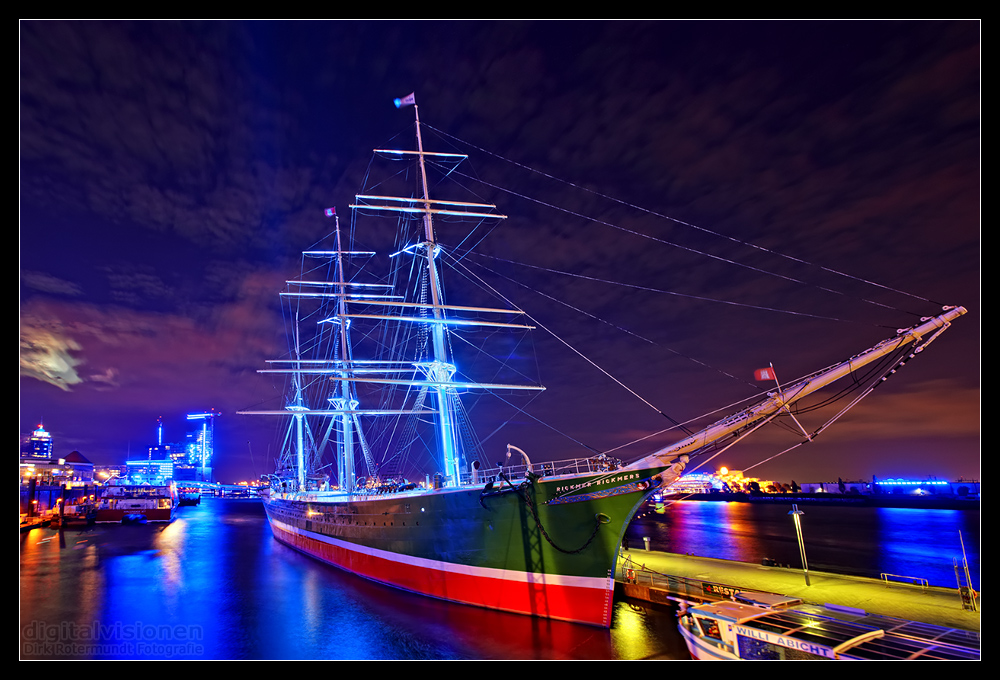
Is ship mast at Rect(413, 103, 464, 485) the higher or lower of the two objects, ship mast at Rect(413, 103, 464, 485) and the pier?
the higher

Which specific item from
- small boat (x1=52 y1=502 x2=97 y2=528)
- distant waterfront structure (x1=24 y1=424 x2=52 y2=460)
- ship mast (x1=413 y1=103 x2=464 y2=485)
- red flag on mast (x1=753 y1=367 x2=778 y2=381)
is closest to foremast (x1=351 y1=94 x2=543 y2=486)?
ship mast (x1=413 y1=103 x2=464 y2=485)

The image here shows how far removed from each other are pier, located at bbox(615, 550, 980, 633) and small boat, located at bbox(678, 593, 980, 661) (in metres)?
1.14

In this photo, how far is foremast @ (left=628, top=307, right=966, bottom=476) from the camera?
12734 millimetres

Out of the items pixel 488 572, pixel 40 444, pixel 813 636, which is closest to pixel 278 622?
pixel 488 572

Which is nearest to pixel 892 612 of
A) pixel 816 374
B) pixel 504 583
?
pixel 816 374

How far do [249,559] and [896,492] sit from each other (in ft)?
445

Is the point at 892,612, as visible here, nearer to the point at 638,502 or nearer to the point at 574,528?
the point at 638,502

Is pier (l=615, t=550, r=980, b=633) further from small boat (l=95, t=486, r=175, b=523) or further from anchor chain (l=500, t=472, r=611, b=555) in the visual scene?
small boat (l=95, t=486, r=175, b=523)

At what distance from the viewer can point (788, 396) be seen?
44.6 ft

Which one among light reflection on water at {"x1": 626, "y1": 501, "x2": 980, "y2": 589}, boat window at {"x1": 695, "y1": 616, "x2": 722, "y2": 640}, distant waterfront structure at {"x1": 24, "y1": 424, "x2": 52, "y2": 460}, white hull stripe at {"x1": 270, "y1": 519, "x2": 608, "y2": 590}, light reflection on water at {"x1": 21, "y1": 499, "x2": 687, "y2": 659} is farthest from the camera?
distant waterfront structure at {"x1": 24, "y1": 424, "x2": 52, "y2": 460}

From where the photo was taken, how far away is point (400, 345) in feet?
96.9

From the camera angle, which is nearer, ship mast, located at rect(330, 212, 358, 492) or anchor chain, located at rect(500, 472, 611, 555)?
anchor chain, located at rect(500, 472, 611, 555)

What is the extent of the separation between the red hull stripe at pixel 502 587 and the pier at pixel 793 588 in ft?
12.4

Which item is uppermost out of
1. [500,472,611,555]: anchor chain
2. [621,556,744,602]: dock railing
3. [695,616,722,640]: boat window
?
[500,472,611,555]: anchor chain
